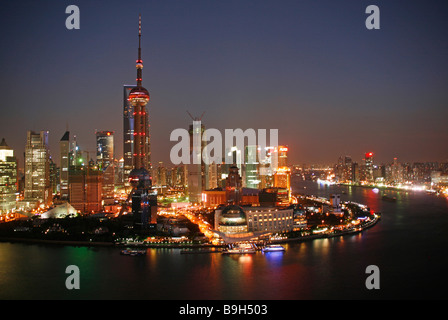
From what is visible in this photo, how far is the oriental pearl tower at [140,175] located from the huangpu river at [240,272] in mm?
3716

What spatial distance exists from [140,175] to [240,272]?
38.4 ft

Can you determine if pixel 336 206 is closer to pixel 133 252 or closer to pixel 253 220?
pixel 253 220

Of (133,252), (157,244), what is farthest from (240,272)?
(157,244)

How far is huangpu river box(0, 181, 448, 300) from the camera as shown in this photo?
25.7 feet

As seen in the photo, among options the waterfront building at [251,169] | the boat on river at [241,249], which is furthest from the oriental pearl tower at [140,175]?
the waterfront building at [251,169]

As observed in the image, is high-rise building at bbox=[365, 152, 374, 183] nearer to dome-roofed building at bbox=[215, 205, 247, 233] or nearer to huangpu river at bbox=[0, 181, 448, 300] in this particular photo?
huangpu river at bbox=[0, 181, 448, 300]

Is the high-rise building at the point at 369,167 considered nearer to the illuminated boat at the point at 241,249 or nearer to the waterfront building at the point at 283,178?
the waterfront building at the point at 283,178

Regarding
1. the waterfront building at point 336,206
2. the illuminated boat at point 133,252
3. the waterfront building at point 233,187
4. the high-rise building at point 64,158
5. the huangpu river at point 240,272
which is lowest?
the huangpu river at point 240,272

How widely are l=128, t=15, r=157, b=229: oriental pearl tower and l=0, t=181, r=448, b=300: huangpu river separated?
3716 millimetres

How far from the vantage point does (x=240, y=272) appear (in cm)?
909

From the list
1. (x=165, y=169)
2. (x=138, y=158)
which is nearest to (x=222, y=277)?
(x=138, y=158)

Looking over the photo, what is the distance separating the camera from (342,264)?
9773 mm

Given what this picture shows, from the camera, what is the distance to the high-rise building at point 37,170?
22.8 m

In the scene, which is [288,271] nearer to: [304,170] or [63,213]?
[63,213]
